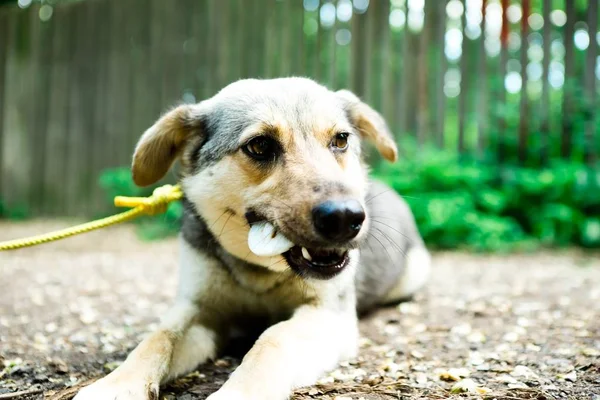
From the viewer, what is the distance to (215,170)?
277 centimetres

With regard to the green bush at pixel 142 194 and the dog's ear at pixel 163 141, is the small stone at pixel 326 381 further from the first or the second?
the green bush at pixel 142 194

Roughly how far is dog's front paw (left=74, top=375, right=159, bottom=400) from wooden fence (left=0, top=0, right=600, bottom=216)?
17.8ft

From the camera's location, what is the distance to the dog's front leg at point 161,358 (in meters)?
2.09

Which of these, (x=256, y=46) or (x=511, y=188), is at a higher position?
(x=256, y=46)

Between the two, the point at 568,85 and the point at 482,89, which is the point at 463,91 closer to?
the point at 482,89

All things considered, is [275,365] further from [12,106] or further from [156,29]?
[12,106]

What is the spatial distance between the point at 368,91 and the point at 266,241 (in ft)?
16.6

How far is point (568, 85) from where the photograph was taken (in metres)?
6.48

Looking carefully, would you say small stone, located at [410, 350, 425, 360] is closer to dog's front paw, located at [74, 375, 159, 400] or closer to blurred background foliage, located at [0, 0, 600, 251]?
dog's front paw, located at [74, 375, 159, 400]

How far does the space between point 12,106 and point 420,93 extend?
6624 millimetres

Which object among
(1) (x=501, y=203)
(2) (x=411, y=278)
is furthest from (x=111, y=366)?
(1) (x=501, y=203)

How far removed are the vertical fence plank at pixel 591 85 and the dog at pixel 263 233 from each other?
400 cm

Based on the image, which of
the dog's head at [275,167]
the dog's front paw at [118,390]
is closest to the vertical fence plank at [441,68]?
the dog's head at [275,167]

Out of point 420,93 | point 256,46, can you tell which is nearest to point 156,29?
point 256,46
